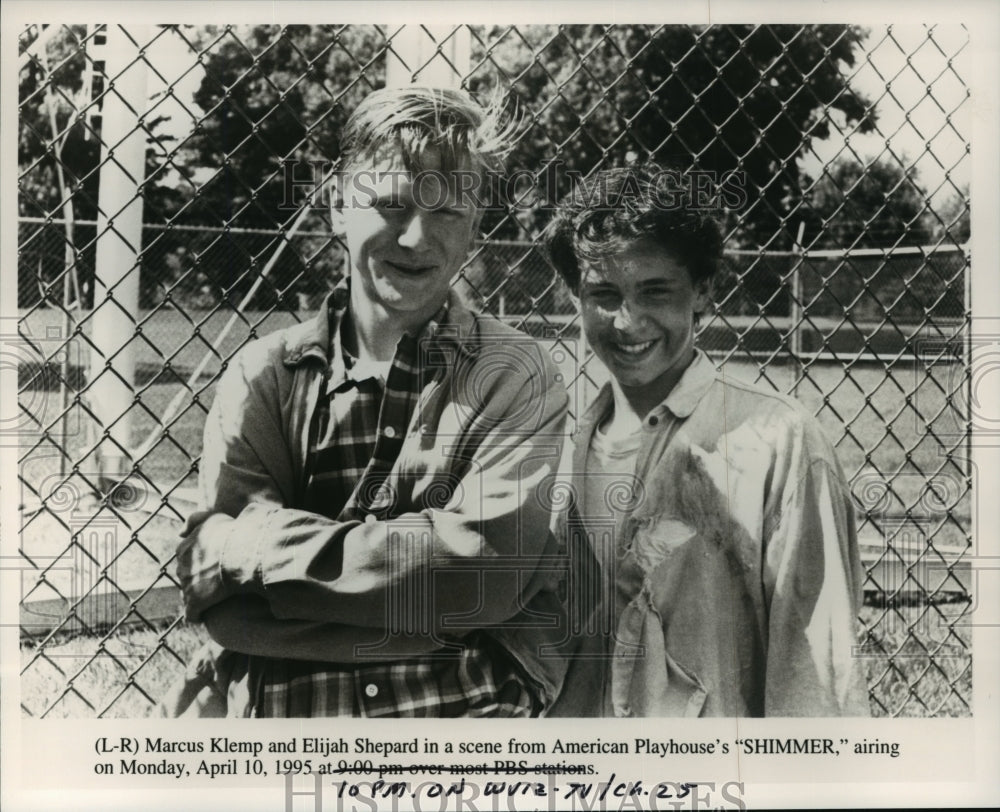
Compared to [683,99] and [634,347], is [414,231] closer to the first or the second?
[634,347]

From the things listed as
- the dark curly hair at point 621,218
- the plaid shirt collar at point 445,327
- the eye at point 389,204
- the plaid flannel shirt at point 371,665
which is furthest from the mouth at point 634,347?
the eye at point 389,204

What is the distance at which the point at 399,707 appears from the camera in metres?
3.15

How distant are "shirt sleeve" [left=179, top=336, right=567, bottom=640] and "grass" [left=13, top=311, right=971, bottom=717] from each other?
0.38ft

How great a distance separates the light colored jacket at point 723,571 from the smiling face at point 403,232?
24.8 inches

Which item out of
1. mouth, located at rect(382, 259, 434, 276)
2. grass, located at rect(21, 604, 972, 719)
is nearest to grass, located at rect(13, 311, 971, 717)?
grass, located at rect(21, 604, 972, 719)

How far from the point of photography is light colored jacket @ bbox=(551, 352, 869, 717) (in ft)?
10.3

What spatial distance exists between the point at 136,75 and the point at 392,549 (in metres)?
1.64

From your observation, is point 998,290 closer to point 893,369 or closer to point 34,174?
point 893,369

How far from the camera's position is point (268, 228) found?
312 centimetres

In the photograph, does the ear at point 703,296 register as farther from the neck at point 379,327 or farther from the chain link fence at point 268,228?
the neck at point 379,327

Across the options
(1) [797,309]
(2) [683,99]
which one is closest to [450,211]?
(2) [683,99]

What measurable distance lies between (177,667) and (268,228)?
1.37 m

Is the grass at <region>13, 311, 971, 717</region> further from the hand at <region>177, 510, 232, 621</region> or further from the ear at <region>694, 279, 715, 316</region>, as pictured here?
the ear at <region>694, 279, 715, 316</region>

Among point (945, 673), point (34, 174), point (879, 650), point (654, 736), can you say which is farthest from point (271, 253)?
point (945, 673)
